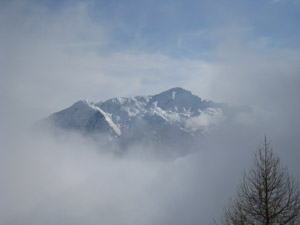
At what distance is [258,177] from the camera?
32.7 meters

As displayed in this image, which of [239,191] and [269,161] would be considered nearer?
[269,161]

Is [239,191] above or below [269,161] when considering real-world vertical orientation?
below

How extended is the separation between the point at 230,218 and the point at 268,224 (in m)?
4.21

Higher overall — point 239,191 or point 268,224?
point 239,191

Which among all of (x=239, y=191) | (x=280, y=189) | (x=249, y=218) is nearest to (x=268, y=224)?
(x=249, y=218)

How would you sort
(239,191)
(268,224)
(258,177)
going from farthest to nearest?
(239,191), (258,177), (268,224)

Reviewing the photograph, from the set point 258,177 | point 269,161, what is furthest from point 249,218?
point 269,161

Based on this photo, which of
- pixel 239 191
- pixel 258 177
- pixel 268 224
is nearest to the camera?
pixel 268 224

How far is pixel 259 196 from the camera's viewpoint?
103 feet

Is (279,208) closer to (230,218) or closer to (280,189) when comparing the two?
(280,189)

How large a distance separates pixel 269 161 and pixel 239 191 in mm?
5682

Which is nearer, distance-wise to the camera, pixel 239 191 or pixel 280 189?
pixel 280 189

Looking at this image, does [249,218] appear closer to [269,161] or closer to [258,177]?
[258,177]

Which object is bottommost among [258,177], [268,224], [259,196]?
[268,224]
